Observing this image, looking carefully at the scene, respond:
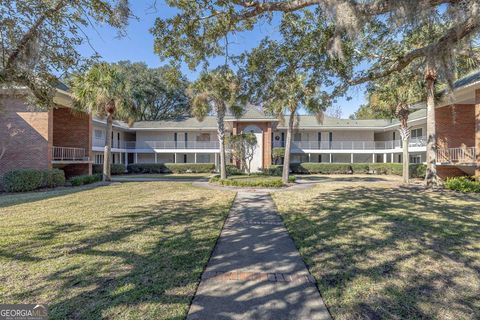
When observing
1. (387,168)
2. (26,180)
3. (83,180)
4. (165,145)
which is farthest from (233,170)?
(387,168)

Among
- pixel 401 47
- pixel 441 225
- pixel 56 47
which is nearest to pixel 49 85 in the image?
pixel 56 47

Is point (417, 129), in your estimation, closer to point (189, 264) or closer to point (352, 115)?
point (189, 264)

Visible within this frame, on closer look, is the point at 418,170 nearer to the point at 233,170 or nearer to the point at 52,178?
the point at 233,170

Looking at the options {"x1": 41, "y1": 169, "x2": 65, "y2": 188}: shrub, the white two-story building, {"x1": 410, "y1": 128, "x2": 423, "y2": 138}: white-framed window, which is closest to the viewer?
{"x1": 41, "y1": 169, "x2": 65, "y2": 188}: shrub

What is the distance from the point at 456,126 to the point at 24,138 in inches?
1109

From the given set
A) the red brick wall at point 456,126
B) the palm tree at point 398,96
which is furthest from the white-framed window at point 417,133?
the palm tree at point 398,96

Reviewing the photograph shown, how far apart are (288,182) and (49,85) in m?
13.6

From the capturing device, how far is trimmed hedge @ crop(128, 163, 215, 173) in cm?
2833

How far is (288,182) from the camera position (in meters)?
16.7

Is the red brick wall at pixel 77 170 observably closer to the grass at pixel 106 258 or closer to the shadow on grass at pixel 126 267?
the grass at pixel 106 258

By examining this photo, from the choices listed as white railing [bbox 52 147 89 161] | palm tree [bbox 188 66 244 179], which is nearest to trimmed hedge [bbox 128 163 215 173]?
white railing [bbox 52 147 89 161]

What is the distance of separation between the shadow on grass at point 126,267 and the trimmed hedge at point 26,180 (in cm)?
915

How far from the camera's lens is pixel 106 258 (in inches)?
171

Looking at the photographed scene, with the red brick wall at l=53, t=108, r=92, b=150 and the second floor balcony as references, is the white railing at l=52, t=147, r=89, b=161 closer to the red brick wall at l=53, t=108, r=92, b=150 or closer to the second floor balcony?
the red brick wall at l=53, t=108, r=92, b=150
